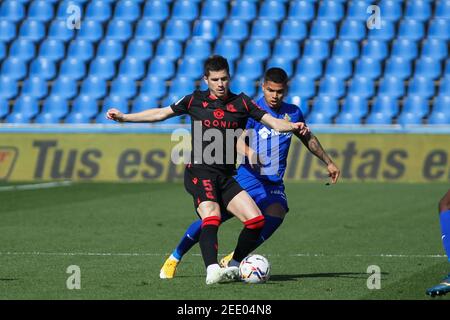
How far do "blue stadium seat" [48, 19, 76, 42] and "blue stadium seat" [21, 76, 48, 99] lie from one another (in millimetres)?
1268

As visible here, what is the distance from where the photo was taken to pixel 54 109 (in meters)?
22.8

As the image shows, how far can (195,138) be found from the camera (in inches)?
347

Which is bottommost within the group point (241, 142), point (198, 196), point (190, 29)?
point (198, 196)

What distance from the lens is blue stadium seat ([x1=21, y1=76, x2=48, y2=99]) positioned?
23.2 m

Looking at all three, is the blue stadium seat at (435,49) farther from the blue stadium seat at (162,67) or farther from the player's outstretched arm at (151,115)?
the player's outstretched arm at (151,115)

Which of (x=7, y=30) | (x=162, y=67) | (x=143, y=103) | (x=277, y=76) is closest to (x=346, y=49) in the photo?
(x=162, y=67)

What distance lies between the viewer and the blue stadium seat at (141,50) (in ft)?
76.6

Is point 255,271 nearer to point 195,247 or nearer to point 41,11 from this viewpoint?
point 195,247

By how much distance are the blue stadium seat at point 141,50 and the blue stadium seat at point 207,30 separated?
1.14 m

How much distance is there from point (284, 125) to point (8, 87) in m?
15.8

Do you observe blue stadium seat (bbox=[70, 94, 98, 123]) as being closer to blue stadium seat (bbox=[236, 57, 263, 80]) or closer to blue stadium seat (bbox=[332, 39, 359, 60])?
blue stadium seat (bbox=[236, 57, 263, 80])
